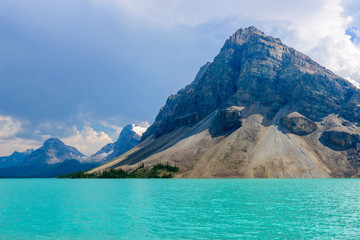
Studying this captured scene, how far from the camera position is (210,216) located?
3803 cm

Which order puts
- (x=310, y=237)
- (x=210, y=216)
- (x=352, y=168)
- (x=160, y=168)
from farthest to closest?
(x=160, y=168) → (x=352, y=168) → (x=210, y=216) → (x=310, y=237)

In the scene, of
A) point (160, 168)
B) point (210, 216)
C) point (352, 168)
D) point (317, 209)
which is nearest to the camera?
point (210, 216)

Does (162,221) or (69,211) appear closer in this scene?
(162,221)

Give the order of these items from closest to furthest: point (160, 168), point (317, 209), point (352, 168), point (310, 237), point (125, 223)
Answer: point (310, 237) → point (125, 223) → point (317, 209) → point (352, 168) → point (160, 168)

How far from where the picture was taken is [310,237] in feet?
88.7

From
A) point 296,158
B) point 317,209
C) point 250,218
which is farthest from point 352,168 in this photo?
point 250,218

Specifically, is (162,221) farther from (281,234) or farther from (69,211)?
(69,211)

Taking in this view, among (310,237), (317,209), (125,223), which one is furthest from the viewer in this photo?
(317,209)

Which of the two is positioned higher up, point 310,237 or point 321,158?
point 321,158

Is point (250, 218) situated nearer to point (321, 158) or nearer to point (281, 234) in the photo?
point (281, 234)

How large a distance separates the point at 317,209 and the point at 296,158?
155774 millimetres

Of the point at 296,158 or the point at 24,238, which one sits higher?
the point at 296,158

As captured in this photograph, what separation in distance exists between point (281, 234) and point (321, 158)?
619 feet

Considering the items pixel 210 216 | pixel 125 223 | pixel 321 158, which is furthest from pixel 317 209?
pixel 321 158
